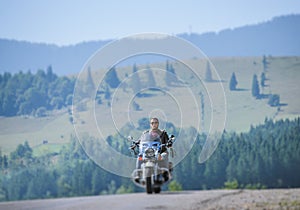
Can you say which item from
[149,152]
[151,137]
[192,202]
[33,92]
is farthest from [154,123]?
[33,92]

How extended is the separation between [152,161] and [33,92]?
4161 inches

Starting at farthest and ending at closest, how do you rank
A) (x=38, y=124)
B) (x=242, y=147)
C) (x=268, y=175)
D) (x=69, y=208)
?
(x=38, y=124), (x=242, y=147), (x=268, y=175), (x=69, y=208)

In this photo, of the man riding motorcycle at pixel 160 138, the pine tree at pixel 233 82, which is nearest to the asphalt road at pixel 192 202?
the man riding motorcycle at pixel 160 138

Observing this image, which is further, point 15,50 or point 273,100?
point 15,50

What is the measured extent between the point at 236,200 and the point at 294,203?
1.74 metres

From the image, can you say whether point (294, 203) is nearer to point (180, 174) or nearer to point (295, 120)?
point (180, 174)

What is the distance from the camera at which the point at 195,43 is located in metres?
176

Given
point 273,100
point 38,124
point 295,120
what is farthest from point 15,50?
point 295,120

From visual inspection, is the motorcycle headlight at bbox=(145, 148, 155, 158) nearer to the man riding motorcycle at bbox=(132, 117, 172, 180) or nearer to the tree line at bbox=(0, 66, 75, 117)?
the man riding motorcycle at bbox=(132, 117, 172, 180)

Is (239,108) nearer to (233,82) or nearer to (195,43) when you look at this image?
(233,82)

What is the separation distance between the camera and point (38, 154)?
298 ft

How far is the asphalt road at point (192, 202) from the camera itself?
56.1ft

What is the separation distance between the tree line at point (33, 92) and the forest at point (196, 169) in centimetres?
1511

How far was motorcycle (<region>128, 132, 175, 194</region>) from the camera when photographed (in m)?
19.5
